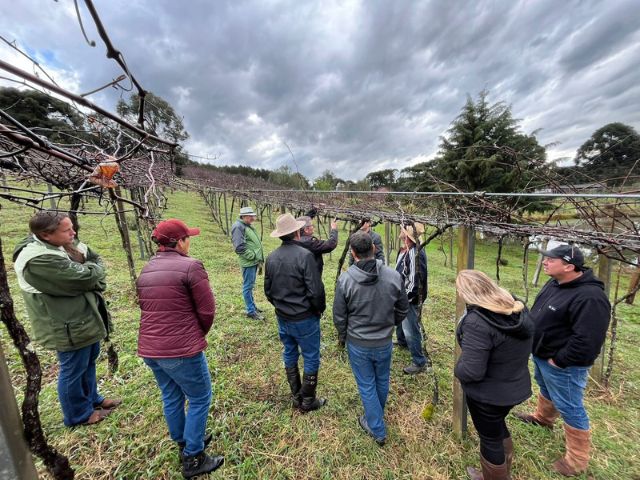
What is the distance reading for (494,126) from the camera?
13.4m

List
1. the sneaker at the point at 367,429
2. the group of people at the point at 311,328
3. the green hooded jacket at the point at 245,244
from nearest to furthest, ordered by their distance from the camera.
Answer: the group of people at the point at 311,328, the sneaker at the point at 367,429, the green hooded jacket at the point at 245,244

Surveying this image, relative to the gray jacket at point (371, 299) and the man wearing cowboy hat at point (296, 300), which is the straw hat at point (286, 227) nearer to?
the man wearing cowboy hat at point (296, 300)

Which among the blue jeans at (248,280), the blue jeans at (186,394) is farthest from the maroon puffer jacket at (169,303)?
the blue jeans at (248,280)

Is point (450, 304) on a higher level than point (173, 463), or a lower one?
lower

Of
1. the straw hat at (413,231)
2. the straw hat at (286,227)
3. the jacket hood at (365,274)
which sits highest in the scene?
the straw hat at (286,227)

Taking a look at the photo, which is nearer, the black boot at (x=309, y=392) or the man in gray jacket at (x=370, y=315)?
the man in gray jacket at (x=370, y=315)

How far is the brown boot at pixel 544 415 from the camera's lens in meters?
2.62

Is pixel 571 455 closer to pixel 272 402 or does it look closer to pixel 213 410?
pixel 272 402

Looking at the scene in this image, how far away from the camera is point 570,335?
2039 mm

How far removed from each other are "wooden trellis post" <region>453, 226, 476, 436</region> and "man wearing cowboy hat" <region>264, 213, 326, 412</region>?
4.25 feet

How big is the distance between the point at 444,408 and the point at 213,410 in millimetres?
2472

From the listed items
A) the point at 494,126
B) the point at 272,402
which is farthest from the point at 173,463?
the point at 494,126

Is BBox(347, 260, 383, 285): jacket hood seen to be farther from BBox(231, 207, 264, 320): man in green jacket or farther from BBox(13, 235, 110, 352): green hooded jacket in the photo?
BBox(231, 207, 264, 320): man in green jacket

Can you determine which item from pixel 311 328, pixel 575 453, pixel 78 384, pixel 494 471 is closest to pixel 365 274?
pixel 311 328
